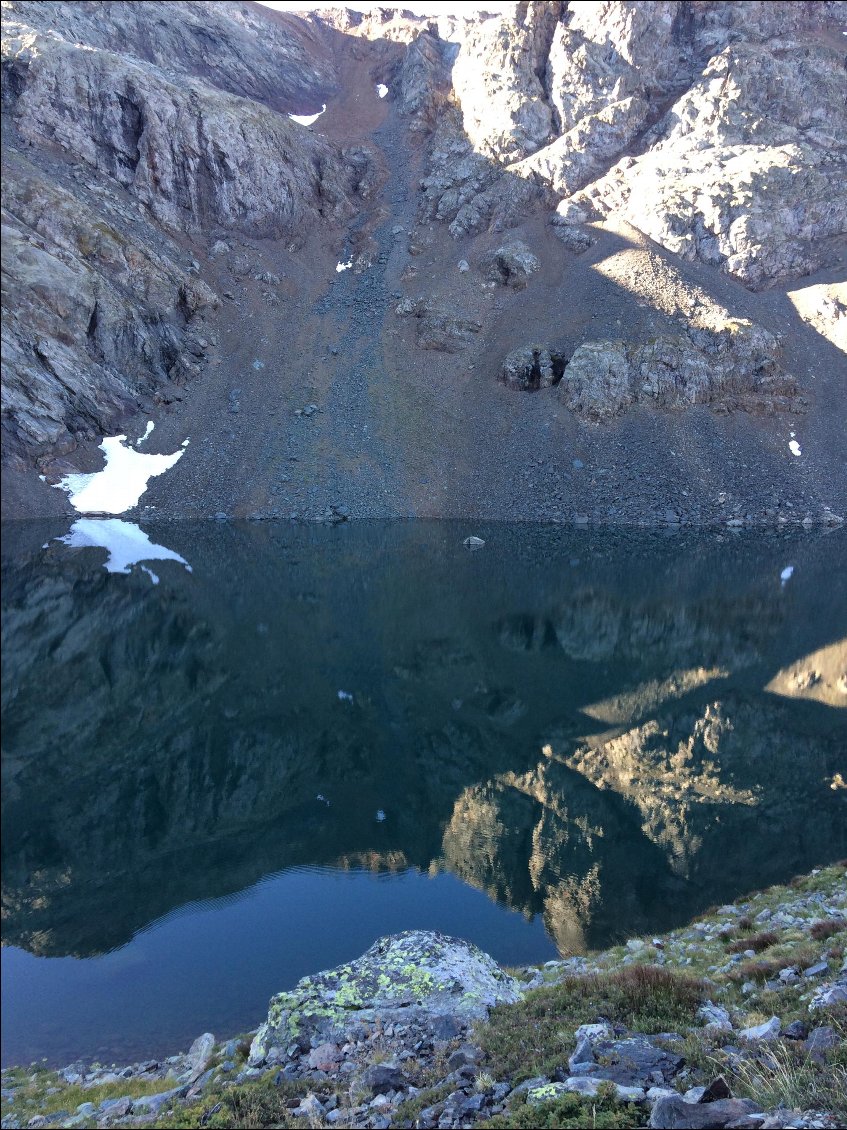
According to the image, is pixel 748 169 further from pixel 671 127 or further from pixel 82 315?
pixel 82 315

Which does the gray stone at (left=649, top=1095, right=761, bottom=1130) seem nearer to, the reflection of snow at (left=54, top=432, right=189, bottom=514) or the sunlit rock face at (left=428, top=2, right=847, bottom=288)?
the reflection of snow at (left=54, top=432, right=189, bottom=514)

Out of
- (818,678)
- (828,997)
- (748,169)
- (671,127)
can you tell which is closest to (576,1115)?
(828,997)

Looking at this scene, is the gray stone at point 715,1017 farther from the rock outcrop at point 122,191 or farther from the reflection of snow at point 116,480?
the rock outcrop at point 122,191

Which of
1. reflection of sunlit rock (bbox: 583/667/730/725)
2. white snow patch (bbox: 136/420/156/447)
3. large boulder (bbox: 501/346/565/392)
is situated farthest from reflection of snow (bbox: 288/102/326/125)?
reflection of sunlit rock (bbox: 583/667/730/725)

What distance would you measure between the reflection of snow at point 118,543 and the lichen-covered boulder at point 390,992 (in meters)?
30.7

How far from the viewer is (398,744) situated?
2123 centimetres

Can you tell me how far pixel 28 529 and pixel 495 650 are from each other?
35.0 m

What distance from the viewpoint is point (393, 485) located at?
6059cm

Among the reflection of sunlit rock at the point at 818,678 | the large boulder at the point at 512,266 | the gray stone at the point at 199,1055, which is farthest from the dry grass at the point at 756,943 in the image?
the large boulder at the point at 512,266

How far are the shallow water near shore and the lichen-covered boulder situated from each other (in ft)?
5.62

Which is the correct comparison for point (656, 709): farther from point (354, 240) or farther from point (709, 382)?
point (354, 240)

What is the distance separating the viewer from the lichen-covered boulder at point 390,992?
27.6ft

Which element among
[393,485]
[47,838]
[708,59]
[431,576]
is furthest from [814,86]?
[47,838]

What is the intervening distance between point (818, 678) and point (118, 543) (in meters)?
41.3
